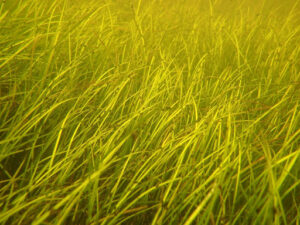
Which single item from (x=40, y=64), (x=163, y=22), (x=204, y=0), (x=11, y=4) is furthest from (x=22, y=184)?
(x=204, y=0)

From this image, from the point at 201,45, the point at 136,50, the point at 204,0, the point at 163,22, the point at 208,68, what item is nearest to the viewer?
the point at 136,50

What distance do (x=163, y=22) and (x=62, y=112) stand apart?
5.61 feet

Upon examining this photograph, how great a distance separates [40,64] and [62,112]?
0.38m

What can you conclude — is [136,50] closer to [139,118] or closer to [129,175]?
[139,118]

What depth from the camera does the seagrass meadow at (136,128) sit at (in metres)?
0.69

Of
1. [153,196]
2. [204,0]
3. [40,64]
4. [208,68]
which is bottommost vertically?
[153,196]

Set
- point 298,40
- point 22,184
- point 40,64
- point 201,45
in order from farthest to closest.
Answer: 1. point 298,40
2. point 201,45
3. point 40,64
4. point 22,184

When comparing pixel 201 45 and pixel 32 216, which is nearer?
pixel 32 216

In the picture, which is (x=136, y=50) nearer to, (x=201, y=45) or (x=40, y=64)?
(x=40, y=64)

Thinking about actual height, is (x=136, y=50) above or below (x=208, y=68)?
above

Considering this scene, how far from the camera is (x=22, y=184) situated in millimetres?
784

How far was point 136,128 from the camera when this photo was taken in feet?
3.25

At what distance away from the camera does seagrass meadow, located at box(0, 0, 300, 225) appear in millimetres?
687

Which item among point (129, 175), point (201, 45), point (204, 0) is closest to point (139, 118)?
point (129, 175)
